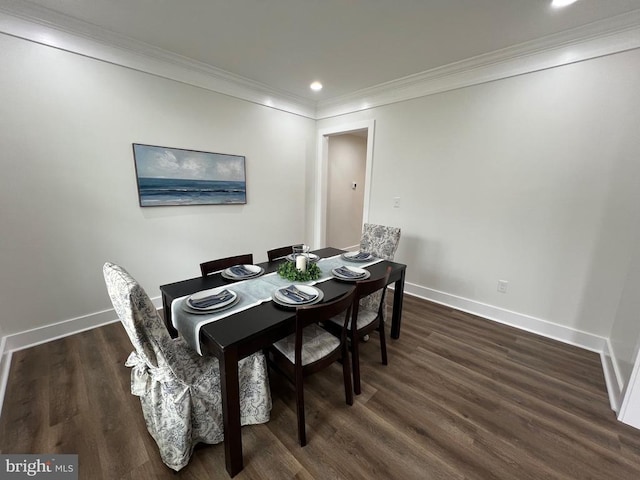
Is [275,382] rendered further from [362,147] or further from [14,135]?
[362,147]

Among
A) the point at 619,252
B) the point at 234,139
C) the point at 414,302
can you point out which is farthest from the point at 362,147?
the point at 619,252

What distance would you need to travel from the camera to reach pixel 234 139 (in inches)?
128

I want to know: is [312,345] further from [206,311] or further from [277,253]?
[277,253]

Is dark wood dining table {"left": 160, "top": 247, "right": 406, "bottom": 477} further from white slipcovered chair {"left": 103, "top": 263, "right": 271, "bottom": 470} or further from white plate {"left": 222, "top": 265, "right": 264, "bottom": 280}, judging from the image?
white plate {"left": 222, "top": 265, "right": 264, "bottom": 280}

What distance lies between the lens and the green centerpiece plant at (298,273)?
1.84 m

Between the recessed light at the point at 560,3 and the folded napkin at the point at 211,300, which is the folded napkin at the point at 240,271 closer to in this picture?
the folded napkin at the point at 211,300

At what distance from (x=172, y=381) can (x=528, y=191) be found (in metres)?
3.22

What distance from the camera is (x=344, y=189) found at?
5102mm

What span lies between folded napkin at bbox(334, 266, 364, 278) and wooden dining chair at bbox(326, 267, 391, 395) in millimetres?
161

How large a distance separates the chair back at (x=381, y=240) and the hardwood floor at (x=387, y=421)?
92 cm

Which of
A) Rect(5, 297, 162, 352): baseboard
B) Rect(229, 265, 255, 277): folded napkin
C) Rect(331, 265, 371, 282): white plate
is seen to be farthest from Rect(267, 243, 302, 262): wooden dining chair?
Rect(5, 297, 162, 352): baseboard

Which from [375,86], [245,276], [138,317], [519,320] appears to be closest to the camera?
[138,317]

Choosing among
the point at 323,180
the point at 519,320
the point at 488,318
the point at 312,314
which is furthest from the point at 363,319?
the point at 323,180

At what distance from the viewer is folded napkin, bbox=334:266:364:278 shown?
75.9 inches
